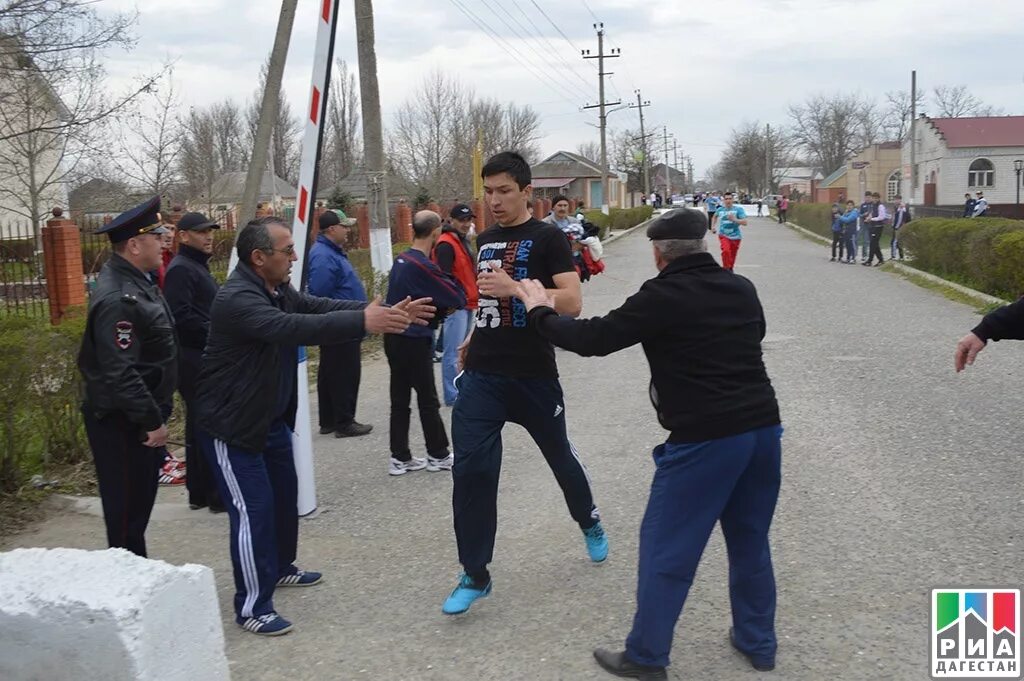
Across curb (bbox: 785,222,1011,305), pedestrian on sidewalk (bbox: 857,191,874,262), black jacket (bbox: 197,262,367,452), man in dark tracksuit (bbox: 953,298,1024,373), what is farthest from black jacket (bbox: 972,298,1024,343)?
pedestrian on sidewalk (bbox: 857,191,874,262)

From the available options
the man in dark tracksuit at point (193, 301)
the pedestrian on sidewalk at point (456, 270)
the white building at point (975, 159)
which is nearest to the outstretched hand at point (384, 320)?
the man in dark tracksuit at point (193, 301)

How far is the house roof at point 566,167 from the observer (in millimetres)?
94562

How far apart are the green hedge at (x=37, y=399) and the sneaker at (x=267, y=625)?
273 centimetres

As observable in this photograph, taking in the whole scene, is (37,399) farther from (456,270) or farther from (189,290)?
(456,270)

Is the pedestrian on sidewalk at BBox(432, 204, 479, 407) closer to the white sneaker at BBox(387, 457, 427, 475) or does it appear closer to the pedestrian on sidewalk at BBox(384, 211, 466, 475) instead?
the pedestrian on sidewalk at BBox(384, 211, 466, 475)

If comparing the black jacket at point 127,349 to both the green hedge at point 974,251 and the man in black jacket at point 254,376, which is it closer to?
the man in black jacket at point 254,376

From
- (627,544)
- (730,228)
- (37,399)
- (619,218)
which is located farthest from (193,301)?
(619,218)

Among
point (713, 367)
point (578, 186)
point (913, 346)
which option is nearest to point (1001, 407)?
point (913, 346)

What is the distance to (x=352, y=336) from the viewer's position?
425 centimetres

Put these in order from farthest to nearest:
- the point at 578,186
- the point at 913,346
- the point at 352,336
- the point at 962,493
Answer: the point at 578,186, the point at 913,346, the point at 962,493, the point at 352,336

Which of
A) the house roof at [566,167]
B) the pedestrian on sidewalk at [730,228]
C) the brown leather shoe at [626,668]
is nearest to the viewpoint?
the brown leather shoe at [626,668]

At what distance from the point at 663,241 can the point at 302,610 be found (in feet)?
8.07

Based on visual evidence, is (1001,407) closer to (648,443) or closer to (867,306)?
(648,443)

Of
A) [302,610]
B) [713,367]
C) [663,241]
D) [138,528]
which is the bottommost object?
[302,610]
